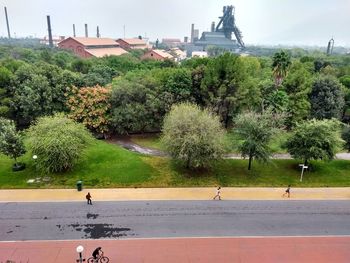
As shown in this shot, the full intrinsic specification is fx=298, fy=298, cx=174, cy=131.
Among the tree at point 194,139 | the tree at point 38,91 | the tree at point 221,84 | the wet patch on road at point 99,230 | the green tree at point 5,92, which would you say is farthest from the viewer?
the tree at point 221,84

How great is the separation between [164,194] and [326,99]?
98.4 ft

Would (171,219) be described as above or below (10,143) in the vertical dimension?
below

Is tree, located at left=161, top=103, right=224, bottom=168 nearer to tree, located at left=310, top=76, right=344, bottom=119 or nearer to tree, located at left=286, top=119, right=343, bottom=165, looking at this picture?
tree, located at left=286, top=119, right=343, bottom=165

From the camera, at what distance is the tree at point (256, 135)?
87.0 feet

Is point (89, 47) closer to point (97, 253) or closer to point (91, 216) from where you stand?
point (91, 216)

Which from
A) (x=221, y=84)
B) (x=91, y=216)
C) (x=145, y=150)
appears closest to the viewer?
(x=91, y=216)

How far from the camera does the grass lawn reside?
2570 centimetres

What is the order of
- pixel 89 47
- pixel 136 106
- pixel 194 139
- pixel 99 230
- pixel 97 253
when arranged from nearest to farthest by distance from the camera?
pixel 97 253 < pixel 99 230 < pixel 194 139 < pixel 136 106 < pixel 89 47

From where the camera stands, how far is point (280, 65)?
4156cm

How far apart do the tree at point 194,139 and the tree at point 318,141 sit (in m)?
7.46

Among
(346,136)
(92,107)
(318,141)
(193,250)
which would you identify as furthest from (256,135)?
(92,107)

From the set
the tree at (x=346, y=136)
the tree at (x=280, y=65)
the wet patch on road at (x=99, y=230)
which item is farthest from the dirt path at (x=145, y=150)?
the tree at (x=280, y=65)

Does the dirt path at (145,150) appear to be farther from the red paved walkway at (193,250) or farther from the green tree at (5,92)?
the green tree at (5,92)

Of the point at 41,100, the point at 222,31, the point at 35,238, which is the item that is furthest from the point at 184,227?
the point at 222,31
